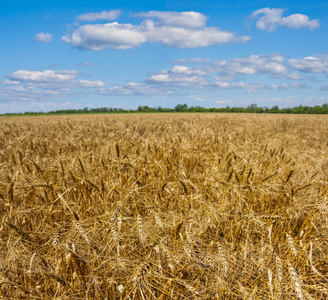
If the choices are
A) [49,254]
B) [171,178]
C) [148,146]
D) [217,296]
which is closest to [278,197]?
[171,178]

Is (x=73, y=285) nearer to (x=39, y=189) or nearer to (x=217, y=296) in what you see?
(x=217, y=296)

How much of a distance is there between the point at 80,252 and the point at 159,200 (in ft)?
2.69

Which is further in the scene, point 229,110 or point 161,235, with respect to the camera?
point 229,110

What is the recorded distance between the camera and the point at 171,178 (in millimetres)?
3098

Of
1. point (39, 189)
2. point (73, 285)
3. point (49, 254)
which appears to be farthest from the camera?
point (39, 189)

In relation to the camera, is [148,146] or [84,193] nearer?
[84,193]

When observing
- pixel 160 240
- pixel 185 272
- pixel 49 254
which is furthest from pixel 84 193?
pixel 185 272

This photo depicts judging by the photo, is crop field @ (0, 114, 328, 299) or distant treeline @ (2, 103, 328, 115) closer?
crop field @ (0, 114, 328, 299)

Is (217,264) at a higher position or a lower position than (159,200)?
lower

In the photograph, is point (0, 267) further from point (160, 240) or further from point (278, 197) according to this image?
point (278, 197)

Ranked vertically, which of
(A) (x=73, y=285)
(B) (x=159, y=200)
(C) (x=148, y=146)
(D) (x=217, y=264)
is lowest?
(A) (x=73, y=285)

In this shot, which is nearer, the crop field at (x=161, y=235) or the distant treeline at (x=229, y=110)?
the crop field at (x=161, y=235)

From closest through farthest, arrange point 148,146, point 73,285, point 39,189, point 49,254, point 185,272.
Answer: point 185,272, point 73,285, point 49,254, point 39,189, point 148,146

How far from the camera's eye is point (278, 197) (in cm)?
247
